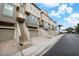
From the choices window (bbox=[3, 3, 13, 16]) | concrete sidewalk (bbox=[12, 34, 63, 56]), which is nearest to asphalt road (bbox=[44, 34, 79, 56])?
concrete sidewalk (bbox=[12, 34, 63, 56])

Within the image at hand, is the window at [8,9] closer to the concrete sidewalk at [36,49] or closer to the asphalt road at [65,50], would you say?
the concrete sidewalk at [36,49]

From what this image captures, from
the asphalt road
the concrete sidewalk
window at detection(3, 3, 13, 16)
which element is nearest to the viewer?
the concrete sidewalk

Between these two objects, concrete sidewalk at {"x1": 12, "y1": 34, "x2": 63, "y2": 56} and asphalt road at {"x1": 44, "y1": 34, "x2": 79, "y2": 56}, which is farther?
asphalt road at {"x1": 44, "y1": 34, "x2": 79, "y2": 56}

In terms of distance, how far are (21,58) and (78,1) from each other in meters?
3.74

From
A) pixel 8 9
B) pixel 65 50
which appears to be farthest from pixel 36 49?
pixel 8 9

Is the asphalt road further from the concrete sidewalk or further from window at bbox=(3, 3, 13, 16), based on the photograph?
window at bbox=(3, 3, 13, 16)

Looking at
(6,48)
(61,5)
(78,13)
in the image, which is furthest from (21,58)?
(78,13)

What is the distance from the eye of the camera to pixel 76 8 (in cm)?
760

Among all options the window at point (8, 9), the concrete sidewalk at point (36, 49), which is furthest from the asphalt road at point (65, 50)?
the window at point (8, 9)

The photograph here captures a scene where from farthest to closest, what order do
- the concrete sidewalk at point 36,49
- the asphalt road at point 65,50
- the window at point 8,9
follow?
the window at point 8,9 → the asphalt road at point 65,50 → the concrete sidewalk at point 36,49

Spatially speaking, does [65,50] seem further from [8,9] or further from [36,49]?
[8,9]

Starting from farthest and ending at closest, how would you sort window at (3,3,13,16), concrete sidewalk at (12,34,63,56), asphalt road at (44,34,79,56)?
1. window at (3,3,13,16)
2. asphalt road at (44,34,79,56)
3. concrete sidewalk at (12,34,63,56)

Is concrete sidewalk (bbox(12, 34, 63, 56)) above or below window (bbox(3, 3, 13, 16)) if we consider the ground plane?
below

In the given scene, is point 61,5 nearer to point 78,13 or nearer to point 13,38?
point 78,13
